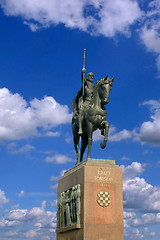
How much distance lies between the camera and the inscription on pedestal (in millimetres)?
18328

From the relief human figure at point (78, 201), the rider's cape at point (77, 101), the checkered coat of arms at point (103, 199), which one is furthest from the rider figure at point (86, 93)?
the checkered coat of arms at point (103, 199)

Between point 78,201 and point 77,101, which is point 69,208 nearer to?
point 78,201

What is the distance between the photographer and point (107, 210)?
18031 mm

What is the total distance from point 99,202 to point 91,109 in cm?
551

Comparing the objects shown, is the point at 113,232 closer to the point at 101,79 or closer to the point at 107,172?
the point at 107,172

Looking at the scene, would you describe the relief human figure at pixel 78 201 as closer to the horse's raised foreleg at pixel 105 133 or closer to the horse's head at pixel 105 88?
the horse's raised foreleg at pixel 105 133

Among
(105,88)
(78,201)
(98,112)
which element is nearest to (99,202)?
(78,201)

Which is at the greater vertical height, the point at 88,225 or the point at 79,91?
the point at 79,91

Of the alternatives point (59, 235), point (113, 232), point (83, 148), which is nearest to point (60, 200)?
point (59, 235)

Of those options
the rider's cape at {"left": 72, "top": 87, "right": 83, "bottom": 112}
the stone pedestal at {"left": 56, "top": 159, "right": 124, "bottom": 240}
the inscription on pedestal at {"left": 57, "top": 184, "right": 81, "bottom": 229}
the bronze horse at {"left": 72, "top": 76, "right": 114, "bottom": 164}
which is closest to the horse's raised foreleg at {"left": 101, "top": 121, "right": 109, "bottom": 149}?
the bronze horse at {"left": 72, "top": 76, "right": 114, "bottom": 164}

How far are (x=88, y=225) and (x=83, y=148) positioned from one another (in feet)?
19.9

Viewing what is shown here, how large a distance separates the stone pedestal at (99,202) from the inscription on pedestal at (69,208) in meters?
0.24

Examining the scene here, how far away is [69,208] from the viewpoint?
19.5 m

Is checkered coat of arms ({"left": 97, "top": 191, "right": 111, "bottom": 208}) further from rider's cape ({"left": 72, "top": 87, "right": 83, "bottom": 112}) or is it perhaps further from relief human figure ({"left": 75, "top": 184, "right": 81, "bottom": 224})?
rider's cape ({"left": 72, "top": 87, "right": 83, "bottom": 112})
